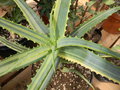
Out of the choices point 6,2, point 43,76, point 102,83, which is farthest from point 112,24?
point 43,76

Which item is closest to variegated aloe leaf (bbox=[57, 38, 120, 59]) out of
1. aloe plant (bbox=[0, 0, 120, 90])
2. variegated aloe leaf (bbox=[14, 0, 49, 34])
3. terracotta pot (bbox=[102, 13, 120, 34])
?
aloe plant (bbox=[0, 0, 120, 90])

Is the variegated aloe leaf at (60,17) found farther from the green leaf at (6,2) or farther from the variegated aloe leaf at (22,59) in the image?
the green leaf at (6,2)

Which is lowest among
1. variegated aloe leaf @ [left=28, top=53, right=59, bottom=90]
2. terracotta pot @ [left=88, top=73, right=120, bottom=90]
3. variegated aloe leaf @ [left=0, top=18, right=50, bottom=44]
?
terracotta pot @ [left=88, top=73, right=120, bottom=90]

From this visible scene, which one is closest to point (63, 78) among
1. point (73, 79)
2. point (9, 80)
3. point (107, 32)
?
point (73, 79)

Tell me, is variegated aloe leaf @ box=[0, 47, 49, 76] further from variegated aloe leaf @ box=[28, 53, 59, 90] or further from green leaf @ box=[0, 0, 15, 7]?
green leaf @ box=[0, 0, 15, 7]

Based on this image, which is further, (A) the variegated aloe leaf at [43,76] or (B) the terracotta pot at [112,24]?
(B) the terracotta pot at [112,24]

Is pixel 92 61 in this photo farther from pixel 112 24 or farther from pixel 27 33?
pixel 112 24

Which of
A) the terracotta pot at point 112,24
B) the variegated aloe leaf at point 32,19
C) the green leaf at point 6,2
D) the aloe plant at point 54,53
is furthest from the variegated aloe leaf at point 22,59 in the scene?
the terracotta pot at point 112,24

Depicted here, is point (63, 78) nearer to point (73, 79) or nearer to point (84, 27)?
point (73, 79)
